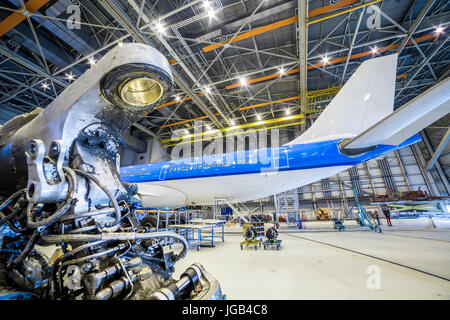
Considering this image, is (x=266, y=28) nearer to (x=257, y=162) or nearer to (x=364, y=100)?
(x=364, y=100)

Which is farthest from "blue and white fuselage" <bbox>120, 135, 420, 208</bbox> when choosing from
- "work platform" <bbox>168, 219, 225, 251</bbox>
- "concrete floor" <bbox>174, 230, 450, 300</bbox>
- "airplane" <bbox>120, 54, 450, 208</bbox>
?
"concrete floor" <bbox>174, 230, 450, 300</bbox>

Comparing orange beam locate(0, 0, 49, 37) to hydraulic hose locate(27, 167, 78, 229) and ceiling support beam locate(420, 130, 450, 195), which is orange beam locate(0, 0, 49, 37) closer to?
hydraulic hose locate(27, 167, 78, 229)

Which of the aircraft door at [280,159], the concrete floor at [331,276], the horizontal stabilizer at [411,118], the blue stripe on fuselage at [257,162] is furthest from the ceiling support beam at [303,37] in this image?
the concrete floor at [331,276]

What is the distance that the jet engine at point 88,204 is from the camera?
891mm

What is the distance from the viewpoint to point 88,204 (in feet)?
3.42

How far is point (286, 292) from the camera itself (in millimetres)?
1797

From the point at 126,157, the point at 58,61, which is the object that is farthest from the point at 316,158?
the point at 126,157

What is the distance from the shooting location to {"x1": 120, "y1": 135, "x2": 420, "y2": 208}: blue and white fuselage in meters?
5.04

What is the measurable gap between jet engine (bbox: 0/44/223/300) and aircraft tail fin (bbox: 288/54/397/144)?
5.67 metres

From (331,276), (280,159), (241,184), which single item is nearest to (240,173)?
(241,184)

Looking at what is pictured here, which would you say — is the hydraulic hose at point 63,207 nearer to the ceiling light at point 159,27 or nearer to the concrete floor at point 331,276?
the concrete floor at point 331,276
